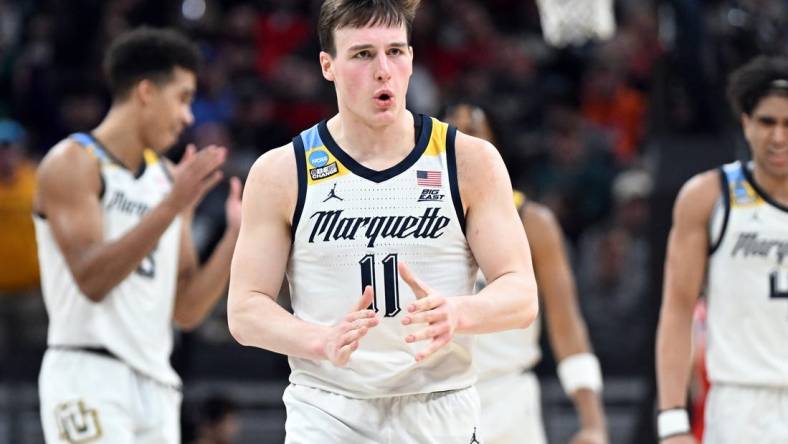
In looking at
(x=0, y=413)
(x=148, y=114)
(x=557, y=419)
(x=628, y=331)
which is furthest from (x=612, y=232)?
(x=148, y=114)

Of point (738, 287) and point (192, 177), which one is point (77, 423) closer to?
point (192, 177)

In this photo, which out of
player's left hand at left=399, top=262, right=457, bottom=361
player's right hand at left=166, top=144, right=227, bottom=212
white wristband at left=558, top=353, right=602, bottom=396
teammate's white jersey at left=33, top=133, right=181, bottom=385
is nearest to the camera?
player's left hand at left=399, top=262, right=457, bottom=361

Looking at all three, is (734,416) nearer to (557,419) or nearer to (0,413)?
(557,419)

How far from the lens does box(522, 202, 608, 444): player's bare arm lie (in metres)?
7.73

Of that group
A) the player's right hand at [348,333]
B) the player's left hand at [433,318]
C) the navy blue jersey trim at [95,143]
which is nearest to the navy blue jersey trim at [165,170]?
the navy blue jersey trim at [95,143]

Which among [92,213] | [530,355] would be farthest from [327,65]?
[530,355]

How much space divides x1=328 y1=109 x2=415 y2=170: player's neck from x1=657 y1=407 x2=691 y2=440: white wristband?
2.04 metres

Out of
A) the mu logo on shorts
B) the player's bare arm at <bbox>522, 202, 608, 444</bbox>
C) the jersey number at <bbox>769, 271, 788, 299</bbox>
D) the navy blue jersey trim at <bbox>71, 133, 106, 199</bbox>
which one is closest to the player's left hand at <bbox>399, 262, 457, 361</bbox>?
the jersey number at <bbox>769, 271, 788, 299</bbox>

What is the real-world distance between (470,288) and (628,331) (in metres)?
8.35

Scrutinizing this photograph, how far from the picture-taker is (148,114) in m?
7.14

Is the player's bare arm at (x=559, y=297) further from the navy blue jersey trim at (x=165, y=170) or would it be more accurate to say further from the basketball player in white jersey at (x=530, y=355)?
the navy blue jersey trim at (x=165, y=170)

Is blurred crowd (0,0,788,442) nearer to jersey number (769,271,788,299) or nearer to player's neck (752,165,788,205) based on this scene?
player's neck (752,165,788,205)

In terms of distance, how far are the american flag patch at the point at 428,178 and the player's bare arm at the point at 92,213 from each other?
6.22 ft

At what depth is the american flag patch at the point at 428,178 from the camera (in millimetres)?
4883
